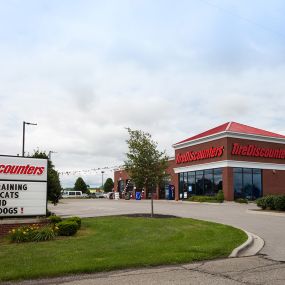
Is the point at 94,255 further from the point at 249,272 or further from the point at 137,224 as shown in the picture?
the point at 137,224

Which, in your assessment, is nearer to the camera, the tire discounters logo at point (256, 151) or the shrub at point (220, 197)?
the shrub at point (220, 197)

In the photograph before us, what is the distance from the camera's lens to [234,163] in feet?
154

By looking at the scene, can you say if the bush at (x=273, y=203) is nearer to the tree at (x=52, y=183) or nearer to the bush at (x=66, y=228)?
the tree at (x=52, y=183)

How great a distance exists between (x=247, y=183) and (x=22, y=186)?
115 feet

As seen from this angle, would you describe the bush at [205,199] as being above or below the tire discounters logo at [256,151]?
below

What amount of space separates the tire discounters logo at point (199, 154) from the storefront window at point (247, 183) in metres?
2.68

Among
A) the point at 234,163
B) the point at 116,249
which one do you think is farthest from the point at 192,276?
the point at 234,163

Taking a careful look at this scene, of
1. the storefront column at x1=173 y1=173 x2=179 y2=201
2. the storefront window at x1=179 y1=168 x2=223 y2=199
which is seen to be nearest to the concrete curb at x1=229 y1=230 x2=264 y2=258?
the storefront window at x1=179 y1=168 x2=223 y2=199

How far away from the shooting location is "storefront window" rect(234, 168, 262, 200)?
47.1 m

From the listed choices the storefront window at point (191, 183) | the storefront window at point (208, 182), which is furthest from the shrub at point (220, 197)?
the storefront window at point (191, 183)

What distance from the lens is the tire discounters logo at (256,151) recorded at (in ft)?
155

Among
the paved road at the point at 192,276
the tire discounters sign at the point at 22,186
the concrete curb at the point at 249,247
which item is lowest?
the paved road at the point at 192,276

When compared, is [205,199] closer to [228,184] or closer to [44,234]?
[228,184]

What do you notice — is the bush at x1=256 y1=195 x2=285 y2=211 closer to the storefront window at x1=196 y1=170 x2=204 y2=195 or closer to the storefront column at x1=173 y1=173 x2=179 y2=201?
the storefront window at x1=196 y1=170 x2=204 y2=195
